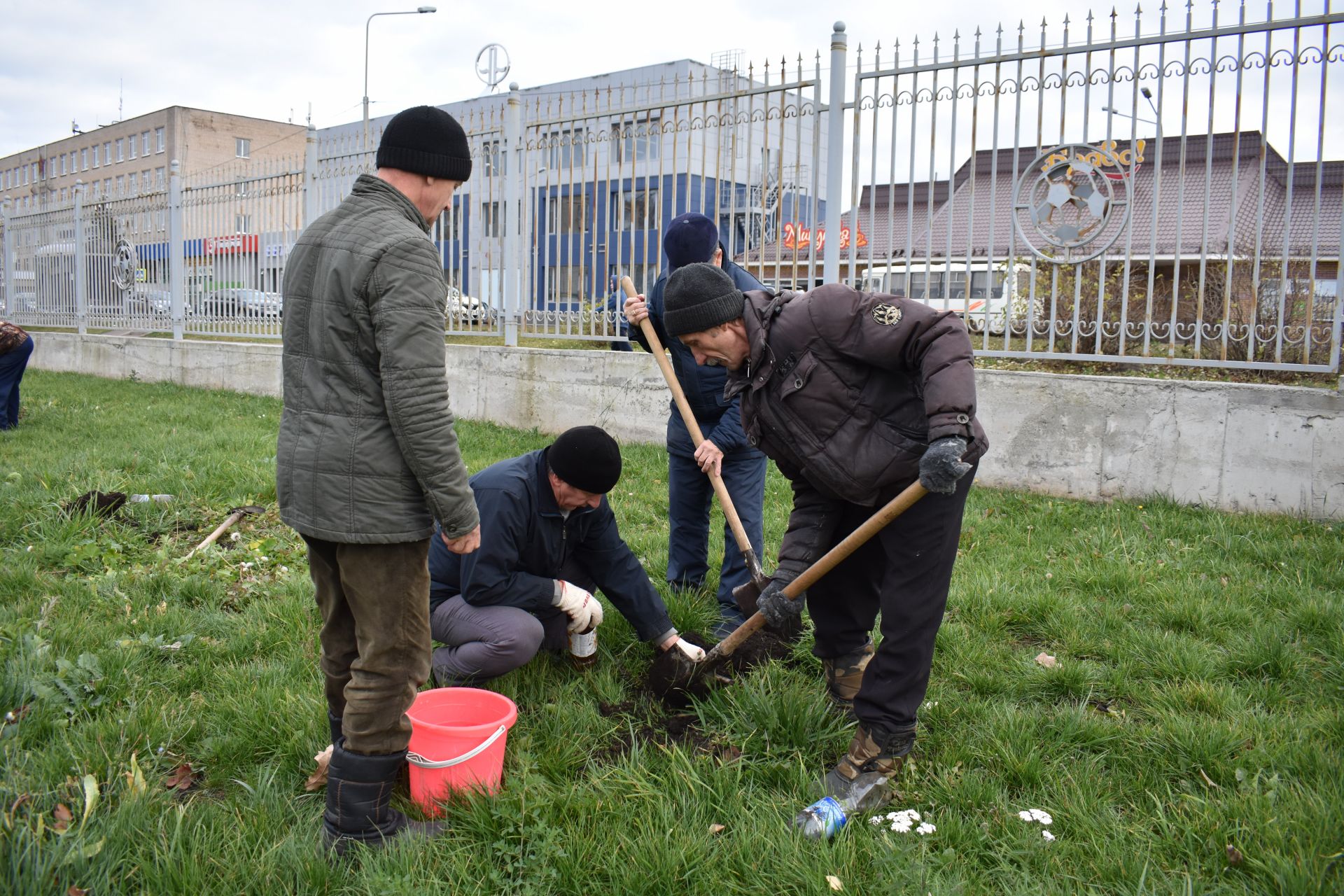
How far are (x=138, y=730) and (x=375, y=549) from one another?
1.28 metres

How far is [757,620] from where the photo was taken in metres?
3.13

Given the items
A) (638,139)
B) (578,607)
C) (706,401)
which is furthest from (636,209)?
(578,607)

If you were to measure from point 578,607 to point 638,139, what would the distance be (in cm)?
570

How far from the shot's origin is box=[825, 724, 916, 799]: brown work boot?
9.26ft

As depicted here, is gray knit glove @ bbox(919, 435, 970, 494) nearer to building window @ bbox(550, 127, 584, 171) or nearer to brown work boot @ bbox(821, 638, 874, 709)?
brown work boot @ bbox(821, 638, 874, 709)

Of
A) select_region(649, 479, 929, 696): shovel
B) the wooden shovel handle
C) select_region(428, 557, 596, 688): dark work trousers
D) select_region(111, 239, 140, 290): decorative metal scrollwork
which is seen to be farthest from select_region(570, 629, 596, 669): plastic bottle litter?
select_region(111, 239, 140, 290): decorative metal scrollwork

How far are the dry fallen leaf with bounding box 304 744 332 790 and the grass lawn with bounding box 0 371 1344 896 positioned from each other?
1.2 inches

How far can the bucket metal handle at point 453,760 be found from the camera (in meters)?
2.66

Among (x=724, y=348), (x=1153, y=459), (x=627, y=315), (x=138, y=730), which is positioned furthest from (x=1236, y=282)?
(x=138, y=730)

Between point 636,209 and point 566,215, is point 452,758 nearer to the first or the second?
point 636,209

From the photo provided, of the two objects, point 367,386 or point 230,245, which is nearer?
point 367,386

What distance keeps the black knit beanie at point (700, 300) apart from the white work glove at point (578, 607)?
44.3 inches

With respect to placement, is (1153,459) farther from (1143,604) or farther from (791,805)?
(791,805)

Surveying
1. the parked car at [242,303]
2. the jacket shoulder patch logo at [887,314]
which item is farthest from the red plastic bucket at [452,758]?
the parked car at [242,303]
